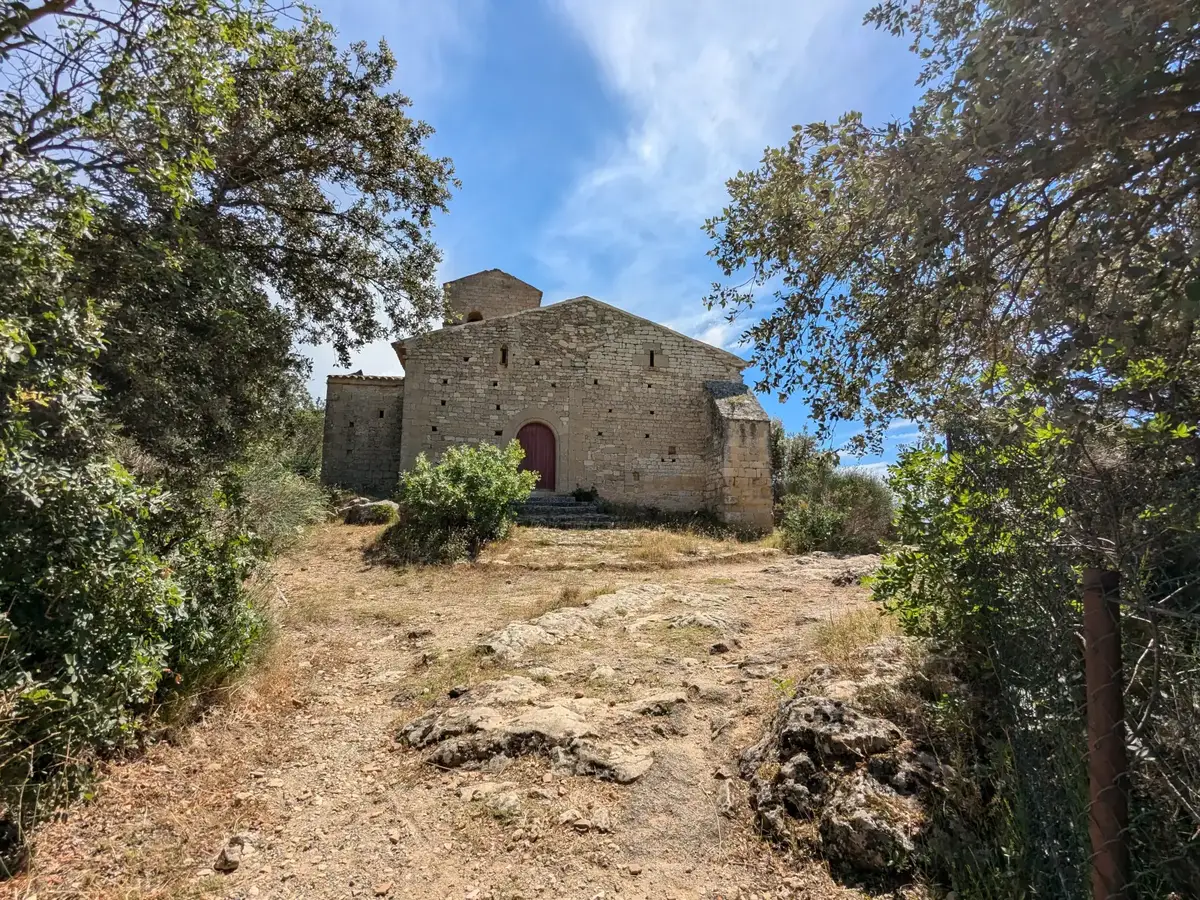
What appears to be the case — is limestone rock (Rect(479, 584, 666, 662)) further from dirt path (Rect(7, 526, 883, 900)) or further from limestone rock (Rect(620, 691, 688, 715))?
limestone rock (Rect(620, 691, 688, 715))

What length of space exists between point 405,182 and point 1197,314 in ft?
23.1

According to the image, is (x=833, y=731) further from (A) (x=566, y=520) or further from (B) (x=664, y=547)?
(A) (x=566, y=520)

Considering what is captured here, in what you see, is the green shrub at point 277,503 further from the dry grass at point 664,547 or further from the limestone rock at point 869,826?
the limestone rock at point 869,826

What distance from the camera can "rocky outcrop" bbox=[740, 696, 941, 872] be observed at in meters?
2.42

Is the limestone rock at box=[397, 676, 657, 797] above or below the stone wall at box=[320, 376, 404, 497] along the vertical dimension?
below

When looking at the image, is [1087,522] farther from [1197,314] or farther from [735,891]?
[735,891]

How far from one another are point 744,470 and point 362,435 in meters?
9.36

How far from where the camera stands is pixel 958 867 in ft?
7.23

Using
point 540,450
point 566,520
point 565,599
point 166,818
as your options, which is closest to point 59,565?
point 166,818

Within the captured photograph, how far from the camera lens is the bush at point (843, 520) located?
11141mm

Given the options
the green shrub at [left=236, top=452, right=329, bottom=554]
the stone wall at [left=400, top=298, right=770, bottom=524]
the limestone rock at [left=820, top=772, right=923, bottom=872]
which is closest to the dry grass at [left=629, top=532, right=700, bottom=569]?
the stone wall at [left=400, top=298, right=770, bottom=524]

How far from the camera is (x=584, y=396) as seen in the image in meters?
14.8

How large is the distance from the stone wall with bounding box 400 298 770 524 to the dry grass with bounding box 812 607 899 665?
9.14 m

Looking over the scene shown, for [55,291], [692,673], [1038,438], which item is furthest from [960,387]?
[55,291]
